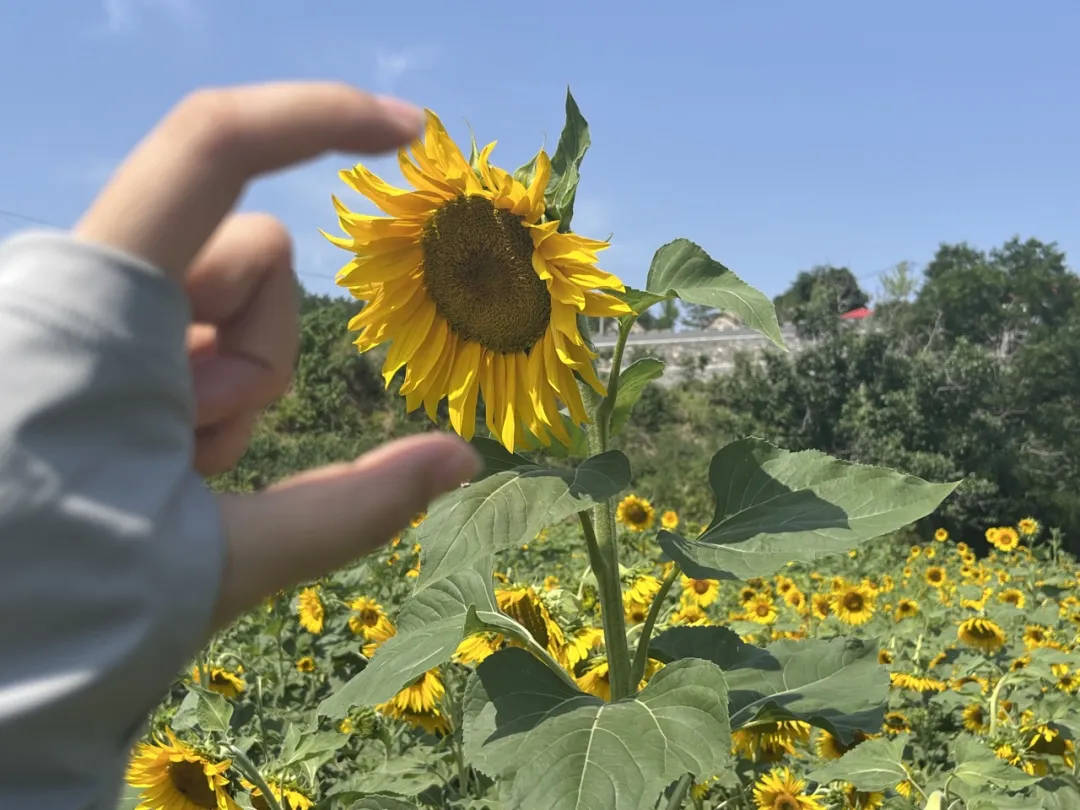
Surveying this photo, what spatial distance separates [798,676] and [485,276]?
696 millimetres

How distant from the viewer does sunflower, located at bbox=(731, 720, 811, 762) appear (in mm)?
1951

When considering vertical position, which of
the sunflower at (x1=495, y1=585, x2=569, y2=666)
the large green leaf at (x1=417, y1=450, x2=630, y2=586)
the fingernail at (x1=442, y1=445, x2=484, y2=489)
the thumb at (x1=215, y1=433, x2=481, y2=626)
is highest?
the fingernail at (x1=442, y1=445, x2=484, y2=489)

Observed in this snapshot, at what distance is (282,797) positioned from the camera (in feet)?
4.50

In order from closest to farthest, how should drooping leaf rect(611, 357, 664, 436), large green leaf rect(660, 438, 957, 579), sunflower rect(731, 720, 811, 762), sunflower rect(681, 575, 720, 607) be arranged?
large green leaf rect(660, 438, 957, 579), drooping leaf rect(611, 357, 664, 436), sunflower rect(731, 720, 811, 762), sunflower rect(681, 575, 720, 607)

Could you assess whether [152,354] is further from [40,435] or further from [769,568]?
[769,568]

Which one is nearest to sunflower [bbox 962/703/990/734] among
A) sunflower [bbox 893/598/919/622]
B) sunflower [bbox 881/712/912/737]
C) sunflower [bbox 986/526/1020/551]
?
sunflower [bbox 881/712/912/737]

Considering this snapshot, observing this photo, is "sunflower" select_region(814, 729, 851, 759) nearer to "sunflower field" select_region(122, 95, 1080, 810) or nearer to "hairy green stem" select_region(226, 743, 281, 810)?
"sunflower field" select_region(122, 95, 1080, 810)

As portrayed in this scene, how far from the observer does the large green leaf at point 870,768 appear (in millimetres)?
1460

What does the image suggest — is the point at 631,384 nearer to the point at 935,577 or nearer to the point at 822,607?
the point at 822,607

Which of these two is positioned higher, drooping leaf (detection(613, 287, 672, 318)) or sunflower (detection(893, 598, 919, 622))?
drooping leaf (detection(613, 287, 672, 318))

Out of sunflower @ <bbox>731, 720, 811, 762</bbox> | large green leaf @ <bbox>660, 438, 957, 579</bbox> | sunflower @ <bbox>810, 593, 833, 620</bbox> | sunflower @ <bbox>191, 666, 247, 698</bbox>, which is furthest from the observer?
sunflower @ <bbox>810, 593, 833, 620</bbox>

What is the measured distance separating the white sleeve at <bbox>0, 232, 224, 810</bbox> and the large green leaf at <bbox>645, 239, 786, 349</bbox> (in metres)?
0.78

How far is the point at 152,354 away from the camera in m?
0.30

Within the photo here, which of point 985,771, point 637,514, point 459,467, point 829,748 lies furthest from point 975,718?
point 459,467
